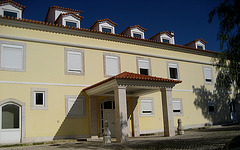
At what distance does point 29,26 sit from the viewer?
46.2ft

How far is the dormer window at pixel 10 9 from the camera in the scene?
14.9 meters

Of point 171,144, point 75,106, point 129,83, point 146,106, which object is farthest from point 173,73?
point 171,144

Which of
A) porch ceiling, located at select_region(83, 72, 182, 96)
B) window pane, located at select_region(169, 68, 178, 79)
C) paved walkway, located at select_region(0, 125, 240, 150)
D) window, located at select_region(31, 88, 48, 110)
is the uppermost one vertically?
window pane, located at select_region(169, 68, 178, 79)

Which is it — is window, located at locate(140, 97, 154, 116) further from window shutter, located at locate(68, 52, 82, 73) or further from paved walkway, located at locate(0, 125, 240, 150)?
paved walkway, located at locate(0, 125, 240, 150)

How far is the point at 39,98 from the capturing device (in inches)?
543

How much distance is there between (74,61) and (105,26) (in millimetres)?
3934

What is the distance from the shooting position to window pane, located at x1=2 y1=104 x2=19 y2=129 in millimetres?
12703

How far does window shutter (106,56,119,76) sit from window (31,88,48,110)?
429 centimetres

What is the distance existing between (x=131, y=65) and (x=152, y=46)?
255cm

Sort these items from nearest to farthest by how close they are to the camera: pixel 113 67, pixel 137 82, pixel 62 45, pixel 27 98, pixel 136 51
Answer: pixel 137 82, pixel 27 98, pixel 62 45, pixel 113 67, pixel 136 51

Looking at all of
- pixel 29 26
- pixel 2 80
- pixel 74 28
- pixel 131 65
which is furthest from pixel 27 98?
pixel 131 65

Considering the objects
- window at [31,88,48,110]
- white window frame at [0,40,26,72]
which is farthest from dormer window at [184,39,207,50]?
white window frame at [0,40,26,72]

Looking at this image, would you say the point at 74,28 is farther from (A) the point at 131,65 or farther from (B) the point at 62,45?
(A) the point at 131,65

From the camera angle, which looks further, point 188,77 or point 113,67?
point 188,77
